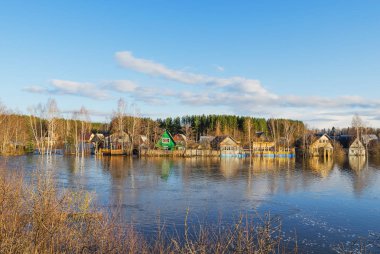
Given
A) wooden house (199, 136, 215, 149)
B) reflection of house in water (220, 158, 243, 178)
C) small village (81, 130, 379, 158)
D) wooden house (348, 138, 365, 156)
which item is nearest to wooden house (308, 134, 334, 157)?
small village (81, 130, 379, 158)

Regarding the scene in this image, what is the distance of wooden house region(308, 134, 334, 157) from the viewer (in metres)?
74.0

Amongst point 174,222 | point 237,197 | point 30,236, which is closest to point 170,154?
point 237,197

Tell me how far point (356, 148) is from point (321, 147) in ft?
30.4

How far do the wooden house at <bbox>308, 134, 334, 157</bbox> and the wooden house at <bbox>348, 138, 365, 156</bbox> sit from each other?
5.69 metres

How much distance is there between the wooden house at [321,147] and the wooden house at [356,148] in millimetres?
5693

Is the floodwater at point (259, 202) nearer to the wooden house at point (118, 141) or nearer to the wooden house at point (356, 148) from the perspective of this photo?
the wooden house at point (118, 141)

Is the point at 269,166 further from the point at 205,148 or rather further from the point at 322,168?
the point at 205,148

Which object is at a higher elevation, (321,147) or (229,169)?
(321,147)

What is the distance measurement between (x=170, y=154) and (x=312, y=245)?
50970 millimetres

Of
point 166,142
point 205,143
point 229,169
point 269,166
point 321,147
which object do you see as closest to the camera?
point 229,169

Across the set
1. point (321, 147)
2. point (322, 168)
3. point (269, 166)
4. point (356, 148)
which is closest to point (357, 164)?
point (322, 168)

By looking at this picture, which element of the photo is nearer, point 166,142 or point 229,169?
point 229,169

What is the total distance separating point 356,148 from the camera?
77812 mm

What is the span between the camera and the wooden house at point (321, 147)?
243 feet
